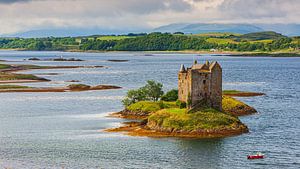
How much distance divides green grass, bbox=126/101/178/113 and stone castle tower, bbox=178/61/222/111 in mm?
8976

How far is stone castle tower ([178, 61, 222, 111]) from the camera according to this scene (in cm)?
9212

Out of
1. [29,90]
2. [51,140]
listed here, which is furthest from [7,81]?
[51,140]

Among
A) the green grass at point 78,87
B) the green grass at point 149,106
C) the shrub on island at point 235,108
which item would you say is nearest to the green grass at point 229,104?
the shrub on island at point 235,108

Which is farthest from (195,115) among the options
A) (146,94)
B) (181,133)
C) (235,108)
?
(146,94)

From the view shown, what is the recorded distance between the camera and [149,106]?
106 metres

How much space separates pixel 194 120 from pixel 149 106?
19.0 m

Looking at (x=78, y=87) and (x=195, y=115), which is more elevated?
(x=195, y=115)

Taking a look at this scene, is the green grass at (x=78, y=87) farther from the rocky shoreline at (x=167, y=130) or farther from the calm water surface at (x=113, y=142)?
the rocky shoreline at (x=167, y=130)

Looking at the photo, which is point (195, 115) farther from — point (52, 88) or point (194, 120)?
point (52, 88)

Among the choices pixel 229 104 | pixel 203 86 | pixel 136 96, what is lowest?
pixel 229 104

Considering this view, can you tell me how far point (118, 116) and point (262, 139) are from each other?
104ft

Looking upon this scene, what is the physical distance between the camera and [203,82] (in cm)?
9331

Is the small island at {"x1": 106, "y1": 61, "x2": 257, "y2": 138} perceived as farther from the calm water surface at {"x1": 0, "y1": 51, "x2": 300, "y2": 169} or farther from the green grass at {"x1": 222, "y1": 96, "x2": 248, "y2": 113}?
the green grass at {"x1": 222, "y1": 96, "x2": 248, "y2": 113}

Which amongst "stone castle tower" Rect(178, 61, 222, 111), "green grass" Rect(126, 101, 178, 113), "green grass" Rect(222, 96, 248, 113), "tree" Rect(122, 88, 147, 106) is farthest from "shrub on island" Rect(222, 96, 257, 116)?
"tree" Rect(122, 88, 147, 106)
